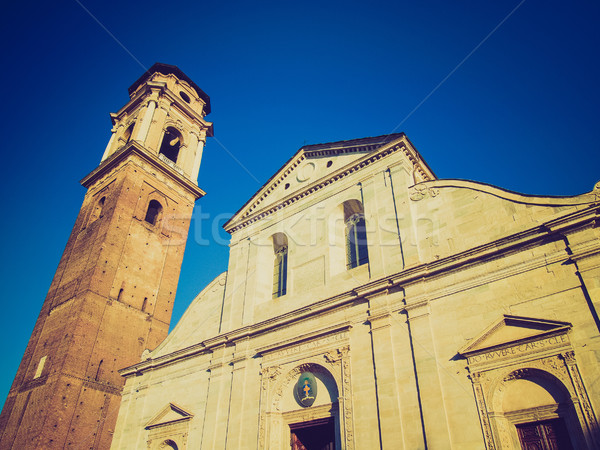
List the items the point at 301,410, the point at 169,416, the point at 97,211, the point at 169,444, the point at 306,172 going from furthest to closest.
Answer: the point at 97,211 < the point at 306,172 < the point at 169,416 < the point at 169,444 < the point at 301,410

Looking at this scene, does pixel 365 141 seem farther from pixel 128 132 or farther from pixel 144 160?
pixel 128 132

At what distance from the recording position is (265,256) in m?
17.8

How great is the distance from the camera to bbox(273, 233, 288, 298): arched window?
55.2ft

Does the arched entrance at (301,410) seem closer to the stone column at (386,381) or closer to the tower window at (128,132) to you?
the stone column at (386,381)

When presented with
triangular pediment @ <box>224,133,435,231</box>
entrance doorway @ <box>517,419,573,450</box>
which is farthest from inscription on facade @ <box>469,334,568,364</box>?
triangular pediment @ <box>224,133,435,231</box>

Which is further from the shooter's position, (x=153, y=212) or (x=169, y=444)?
(x=153, y=212)

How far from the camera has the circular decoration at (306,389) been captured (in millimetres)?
13180

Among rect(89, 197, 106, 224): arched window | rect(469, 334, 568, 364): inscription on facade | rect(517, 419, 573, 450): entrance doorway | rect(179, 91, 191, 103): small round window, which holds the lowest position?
rect(517, 419, 573, 450): entrance doorway

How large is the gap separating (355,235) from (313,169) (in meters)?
3.74

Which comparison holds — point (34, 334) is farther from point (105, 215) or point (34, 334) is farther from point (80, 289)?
point (105, 215)

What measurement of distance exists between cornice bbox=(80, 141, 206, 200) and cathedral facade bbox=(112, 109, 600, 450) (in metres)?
11.7

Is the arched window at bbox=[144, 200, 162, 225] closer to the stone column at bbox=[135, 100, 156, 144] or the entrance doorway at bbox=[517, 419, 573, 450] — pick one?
the stone column at bbox=[135, 100, 156, 144]

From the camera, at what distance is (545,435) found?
9320 mm

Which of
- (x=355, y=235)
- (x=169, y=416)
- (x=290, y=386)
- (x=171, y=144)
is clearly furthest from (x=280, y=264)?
(x=171, y=144)
